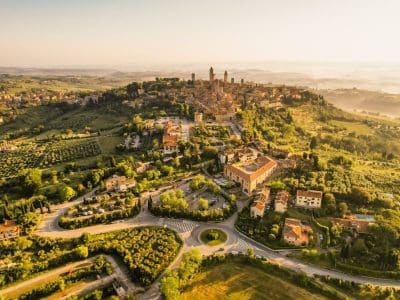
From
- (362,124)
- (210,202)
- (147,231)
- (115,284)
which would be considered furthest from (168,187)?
(362,124)

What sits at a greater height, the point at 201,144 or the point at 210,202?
the point at 201,144

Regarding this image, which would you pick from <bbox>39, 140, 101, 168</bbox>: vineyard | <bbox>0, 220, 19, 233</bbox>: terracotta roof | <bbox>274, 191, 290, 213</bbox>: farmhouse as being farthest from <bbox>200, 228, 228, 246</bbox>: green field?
<bbox>39, 140, 101, 168</bbox>: vineyard

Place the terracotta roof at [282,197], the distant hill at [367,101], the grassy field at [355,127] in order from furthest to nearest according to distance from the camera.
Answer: the distant hill at [367,101] → the grassy field at [355,127] → the terracotta roof at [282,197]

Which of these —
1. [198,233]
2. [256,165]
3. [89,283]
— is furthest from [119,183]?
[256,165]

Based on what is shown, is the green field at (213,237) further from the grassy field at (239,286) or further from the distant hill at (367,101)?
the distant hill at (367,101)

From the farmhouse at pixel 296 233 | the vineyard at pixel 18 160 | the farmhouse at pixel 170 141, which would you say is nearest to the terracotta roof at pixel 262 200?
the farmhouse at pixel 296 233

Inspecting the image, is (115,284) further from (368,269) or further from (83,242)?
(368,269)
